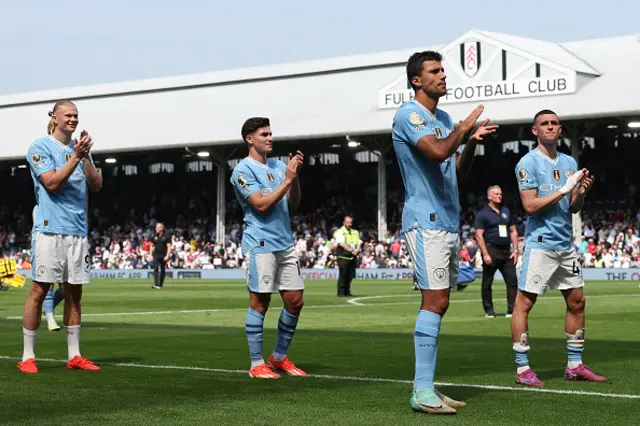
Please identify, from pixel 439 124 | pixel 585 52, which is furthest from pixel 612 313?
pixel 585 52

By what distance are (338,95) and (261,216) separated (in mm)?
41883

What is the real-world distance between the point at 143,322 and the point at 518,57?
28424 mm

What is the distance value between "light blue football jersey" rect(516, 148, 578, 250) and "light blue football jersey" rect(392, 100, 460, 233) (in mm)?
1734

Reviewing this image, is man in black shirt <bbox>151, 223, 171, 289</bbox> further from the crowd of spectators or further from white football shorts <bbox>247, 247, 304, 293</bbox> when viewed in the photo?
white football shorts <bbox>247, 247, 304, 293</bbox>

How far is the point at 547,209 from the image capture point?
9.30 m

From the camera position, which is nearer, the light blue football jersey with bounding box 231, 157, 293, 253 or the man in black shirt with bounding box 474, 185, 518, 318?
the light blue football jersey with bounding box 231, 157, 293, 253

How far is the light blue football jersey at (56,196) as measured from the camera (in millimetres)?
9875

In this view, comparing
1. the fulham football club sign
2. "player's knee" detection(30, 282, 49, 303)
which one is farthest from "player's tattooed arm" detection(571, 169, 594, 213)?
the fulham football club sign

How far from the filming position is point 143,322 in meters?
17.8

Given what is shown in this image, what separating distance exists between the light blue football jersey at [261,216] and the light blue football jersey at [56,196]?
1418 mm

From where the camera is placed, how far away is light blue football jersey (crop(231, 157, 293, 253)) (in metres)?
9.67

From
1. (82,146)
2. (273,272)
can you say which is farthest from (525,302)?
(82,146)

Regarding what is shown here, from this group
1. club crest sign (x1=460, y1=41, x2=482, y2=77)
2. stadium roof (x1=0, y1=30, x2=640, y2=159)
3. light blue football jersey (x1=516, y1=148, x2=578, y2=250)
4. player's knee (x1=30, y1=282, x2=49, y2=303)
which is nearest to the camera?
light blue football jersey (x1=516, y1=148, x2=578, y2=250)

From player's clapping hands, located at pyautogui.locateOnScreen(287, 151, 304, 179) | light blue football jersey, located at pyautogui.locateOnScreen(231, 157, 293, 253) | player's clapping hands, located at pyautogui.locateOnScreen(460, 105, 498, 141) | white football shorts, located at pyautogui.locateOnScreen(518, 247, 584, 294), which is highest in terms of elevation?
player's clapping hands, located at pyautogui.locateOnScreen(460, 105, 498, 141)
